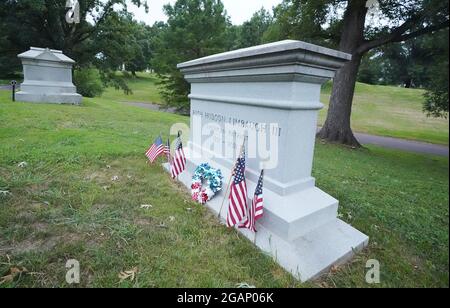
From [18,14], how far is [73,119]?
19.5m

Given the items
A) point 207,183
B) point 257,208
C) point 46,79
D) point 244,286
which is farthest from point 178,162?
point 46,79

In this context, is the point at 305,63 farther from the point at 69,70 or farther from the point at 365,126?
the point at 365,126

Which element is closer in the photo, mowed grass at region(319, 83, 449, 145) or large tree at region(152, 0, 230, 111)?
mowed grass at region(319, 83, 449, 145)

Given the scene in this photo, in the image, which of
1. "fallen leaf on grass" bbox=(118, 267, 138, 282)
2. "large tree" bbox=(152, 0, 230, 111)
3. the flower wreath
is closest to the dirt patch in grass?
"fallen leaf on grass" bbox=(118, 267, 138, 282)

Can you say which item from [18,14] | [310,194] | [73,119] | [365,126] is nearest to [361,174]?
[310,194]

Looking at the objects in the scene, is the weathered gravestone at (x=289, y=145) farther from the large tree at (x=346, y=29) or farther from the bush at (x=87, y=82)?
the bush at (x=87, y=82)

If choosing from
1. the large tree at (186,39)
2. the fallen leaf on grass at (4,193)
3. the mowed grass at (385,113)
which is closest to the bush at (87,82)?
the large tree at (186,39)

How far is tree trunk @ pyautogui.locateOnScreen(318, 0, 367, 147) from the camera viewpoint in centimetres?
1123

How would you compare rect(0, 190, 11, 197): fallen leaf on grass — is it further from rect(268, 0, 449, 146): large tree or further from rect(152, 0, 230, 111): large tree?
rect(152, 0, 230, 111): large tree

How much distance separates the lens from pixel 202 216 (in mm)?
3449

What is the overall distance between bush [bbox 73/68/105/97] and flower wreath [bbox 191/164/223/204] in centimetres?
2174

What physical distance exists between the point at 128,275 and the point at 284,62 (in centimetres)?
233

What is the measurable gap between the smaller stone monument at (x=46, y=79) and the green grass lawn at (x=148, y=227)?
6885 mm

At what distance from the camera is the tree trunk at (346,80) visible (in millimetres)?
11234
